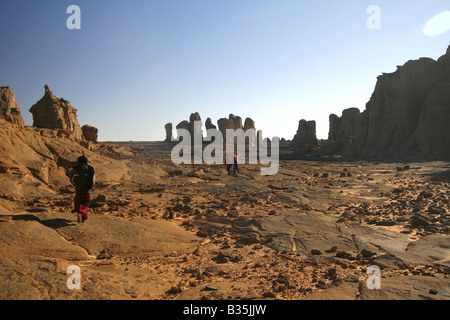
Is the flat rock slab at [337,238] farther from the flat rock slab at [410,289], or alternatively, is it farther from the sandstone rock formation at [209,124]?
the sandstone rock formation at [209,124]

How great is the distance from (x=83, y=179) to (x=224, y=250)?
345 cm

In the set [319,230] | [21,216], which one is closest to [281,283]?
[319,230]

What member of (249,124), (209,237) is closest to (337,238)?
(209,237)

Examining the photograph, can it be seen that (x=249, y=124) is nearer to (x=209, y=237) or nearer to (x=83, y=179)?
(x=209, y=237)

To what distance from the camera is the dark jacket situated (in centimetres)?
621

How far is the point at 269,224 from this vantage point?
7426mm

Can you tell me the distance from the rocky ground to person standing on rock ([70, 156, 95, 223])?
0.24 metres

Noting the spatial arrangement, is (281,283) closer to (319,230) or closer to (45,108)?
(319,230)

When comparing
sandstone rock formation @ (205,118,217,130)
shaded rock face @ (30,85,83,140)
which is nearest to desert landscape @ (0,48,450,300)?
shaded rock face @ (30,85,83,140)

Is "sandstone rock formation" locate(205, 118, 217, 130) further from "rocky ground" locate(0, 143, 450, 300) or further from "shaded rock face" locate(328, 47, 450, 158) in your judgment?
"rocky ground" locate(0, 143, 450, 300)

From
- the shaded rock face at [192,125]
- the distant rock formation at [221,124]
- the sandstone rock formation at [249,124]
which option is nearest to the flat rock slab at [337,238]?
the distant rock formation at [221,124]

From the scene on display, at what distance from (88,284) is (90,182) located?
3.17 metres

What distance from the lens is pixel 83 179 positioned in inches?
247

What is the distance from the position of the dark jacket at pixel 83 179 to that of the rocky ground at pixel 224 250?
646 millimetres
